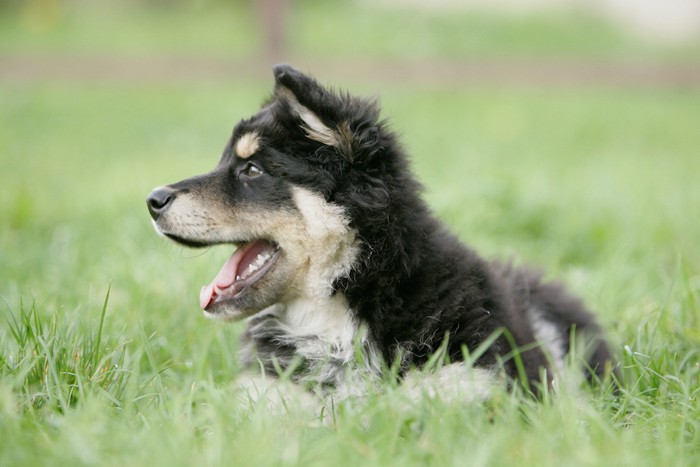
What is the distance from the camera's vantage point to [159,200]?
340cm

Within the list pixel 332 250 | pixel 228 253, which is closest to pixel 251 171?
pixel 332 250

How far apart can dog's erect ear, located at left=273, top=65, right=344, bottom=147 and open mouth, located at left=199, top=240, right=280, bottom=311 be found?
0.56 metres

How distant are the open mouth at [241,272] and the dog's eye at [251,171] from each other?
32cm

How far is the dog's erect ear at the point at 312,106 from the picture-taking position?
3.28m

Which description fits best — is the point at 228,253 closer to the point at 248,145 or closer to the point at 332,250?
the point at 248,145

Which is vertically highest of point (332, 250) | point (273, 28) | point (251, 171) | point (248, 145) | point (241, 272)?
point (273, 28)

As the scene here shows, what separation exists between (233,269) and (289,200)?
48 centimetres

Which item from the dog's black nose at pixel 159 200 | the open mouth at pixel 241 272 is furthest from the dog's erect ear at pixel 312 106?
the dog's black nose at pixel 159 200

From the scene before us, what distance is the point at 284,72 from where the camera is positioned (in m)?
3.29

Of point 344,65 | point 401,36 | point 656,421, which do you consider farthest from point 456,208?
point 401,36

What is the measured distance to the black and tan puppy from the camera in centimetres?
321

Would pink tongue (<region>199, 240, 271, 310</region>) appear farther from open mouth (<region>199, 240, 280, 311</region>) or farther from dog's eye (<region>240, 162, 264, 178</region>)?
dog's eye (<region>240, 162, 264, 178</region>)

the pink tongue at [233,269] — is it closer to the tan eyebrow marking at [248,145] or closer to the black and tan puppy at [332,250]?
the black and tan puppy at [332,250]

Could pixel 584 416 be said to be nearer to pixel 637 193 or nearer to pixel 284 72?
pixel 284 72
